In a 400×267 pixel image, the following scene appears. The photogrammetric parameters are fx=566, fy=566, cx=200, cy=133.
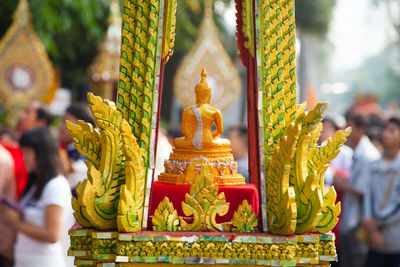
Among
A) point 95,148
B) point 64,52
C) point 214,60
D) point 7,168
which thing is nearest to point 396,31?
point 64,52

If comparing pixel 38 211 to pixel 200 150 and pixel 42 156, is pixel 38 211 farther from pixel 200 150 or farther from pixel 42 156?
pixel 200 150

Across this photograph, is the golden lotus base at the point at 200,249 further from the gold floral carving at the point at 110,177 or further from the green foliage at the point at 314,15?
the green foliage at the point at 314,15

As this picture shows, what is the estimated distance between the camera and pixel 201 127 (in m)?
2.59

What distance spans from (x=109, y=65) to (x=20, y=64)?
161 centimetres

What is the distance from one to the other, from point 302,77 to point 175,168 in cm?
1817

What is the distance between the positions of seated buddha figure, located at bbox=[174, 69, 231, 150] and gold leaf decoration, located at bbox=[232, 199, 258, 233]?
1.32ft

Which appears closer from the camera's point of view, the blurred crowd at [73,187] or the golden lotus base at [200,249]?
the golden lotus base at [200,249]

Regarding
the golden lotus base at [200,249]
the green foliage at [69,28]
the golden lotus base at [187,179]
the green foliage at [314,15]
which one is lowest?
the golden lotus base at [200,249]

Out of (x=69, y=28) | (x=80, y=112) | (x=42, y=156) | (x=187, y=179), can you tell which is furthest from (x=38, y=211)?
(x=69, y=28)

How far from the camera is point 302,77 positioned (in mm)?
20203

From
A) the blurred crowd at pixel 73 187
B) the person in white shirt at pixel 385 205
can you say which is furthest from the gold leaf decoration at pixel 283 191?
the person in white shirt at pixel 385 205

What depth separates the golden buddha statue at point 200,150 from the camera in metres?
2.53

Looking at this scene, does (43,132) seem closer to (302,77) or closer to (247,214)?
(247,214)

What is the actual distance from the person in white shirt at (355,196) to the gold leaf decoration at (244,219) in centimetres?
358
